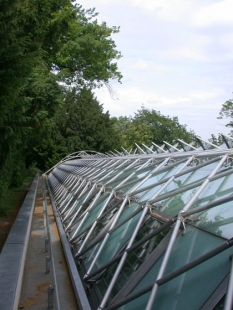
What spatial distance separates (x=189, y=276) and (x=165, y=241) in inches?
36.4

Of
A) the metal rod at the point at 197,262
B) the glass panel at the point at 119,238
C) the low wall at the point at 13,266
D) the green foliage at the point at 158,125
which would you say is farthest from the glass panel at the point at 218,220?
the green foliage at the point at 158,125

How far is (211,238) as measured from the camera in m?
4.24

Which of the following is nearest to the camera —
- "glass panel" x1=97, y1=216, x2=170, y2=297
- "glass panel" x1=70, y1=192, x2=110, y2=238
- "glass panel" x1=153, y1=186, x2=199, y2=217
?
"glass panel" x1=97, y1=216, x2=170, y2=297

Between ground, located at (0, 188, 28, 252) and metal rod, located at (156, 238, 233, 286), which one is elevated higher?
metal rod, located at (156, 238, 233, 286)

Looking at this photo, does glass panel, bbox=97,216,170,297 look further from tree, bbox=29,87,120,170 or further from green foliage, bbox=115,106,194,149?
green foliage, bbox=115,106,194,149

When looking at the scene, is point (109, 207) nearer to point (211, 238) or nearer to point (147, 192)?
point (147, 192)

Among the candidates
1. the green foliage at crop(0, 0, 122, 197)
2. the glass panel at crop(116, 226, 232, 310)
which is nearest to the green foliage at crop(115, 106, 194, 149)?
the green foliage at crop(0, 0, 122, 197)

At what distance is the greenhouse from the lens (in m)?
3.91

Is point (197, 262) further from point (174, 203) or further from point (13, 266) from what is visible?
point (13, 266)

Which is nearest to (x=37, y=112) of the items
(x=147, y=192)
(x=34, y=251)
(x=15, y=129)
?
(x=15, y=129)

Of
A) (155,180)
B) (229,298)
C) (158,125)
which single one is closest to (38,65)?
(155,180)

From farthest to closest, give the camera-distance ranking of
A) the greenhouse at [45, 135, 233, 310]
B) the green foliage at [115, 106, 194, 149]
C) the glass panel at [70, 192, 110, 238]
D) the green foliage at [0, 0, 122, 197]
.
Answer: the green foliage at [115, 106, 194, 149], the glass panel at [70, 192, 110, 238], the green foliage at [0, 0, 122, 197], the greenhouse at [45, 135, 233, 310]

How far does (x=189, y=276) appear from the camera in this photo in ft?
13.5

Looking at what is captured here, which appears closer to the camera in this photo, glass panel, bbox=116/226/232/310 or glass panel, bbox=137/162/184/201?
glass panel, bbox=116/226/232/310
